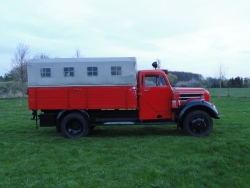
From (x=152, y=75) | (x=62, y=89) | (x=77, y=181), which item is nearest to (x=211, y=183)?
(x=77, y=181)

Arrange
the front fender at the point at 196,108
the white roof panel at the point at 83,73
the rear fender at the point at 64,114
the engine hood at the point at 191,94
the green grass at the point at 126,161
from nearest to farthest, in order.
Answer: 1. the green grass at the point at 126,161
2. the front fender at the point at 196,108
3. the white roof panel at the point at 83,73
4. the rear fender at the point at 64,114
5. the engine hood at the point at 191,94

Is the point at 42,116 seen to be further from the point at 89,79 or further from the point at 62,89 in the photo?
the point at 89,79

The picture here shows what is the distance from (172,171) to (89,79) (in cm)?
416

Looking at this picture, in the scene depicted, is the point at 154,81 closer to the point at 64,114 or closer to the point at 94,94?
the point at 94,94

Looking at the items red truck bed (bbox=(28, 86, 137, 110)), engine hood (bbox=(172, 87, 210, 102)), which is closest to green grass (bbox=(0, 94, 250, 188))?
red truck bed (bbox=(28, 86, 137, 110))

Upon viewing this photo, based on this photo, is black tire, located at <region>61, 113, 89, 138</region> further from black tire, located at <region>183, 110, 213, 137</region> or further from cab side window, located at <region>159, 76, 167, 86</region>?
black tire, located at <region>183, 110, 213, 137</region>

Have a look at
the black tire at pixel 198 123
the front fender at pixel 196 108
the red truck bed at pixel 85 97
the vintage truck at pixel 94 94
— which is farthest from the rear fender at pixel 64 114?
the black tire at pixel 198 123

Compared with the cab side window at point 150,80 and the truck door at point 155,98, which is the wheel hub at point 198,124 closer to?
the truck door at point 155,98

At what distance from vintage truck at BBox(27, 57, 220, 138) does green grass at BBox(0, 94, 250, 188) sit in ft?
2.17

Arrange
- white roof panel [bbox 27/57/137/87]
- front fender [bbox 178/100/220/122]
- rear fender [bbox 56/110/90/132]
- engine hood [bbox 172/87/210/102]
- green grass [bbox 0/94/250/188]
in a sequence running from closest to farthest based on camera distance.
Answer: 1. green grass [bbox 0/94/250/188]
2. front fender [bbox 178/100/220/122]
3. white roof panel [bbox 27/57/137/87]
4. rear fender [bbox 56/110/90/132]
5. engine hood [bbox 172/87/210/102]

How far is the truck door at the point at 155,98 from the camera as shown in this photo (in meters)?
8.44

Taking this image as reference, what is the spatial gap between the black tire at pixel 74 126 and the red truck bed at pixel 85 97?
37 centimetres

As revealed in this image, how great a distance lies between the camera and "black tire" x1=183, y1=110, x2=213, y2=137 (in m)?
8.18

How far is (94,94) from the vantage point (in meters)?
8.23
